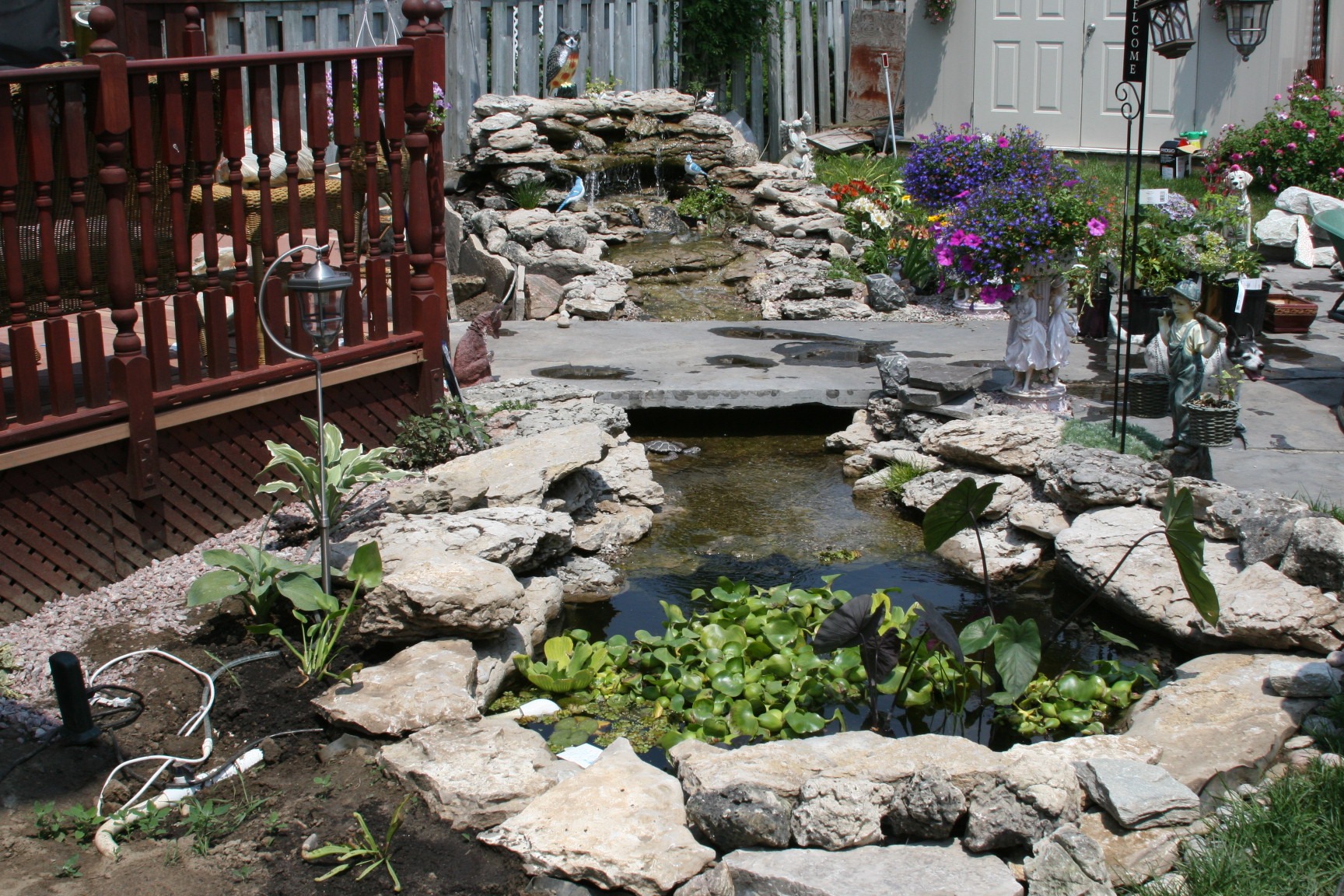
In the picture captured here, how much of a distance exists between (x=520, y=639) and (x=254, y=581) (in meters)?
1.15

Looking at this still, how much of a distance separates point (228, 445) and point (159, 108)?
5.15ft

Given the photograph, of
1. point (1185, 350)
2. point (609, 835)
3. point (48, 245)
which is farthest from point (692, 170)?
point (609, 835)

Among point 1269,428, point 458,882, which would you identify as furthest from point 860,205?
point 458,882

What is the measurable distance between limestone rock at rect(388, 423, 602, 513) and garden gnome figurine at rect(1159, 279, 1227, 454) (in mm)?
3127

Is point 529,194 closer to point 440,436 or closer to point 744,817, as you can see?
point 440,436

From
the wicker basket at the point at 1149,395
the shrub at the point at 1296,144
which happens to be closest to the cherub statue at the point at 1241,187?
the shrub at the point at 1296,144

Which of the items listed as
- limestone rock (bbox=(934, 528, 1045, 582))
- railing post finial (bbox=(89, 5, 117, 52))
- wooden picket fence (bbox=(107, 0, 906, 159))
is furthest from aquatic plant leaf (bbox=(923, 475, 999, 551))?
wooden picket fence (bbox=(107, 0, 906, 159))

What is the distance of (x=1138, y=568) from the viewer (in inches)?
227

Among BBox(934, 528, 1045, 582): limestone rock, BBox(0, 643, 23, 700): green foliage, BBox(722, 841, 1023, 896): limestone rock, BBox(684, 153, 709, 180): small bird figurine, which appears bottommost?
BBox(722, 841, 1023, 896): limestone rock

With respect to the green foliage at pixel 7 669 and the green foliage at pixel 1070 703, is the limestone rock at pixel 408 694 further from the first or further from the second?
the green foliage at pixel 1070 703

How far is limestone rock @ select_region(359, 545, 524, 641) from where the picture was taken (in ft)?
16.4

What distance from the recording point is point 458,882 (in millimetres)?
3811

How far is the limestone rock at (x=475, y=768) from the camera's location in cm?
410

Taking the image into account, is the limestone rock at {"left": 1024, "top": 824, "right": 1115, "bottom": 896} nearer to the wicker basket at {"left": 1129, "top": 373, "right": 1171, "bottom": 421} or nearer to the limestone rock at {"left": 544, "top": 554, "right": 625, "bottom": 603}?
the limestone rock at {"left": 544, "top": 554, "right": 625, "bottom": 603}
